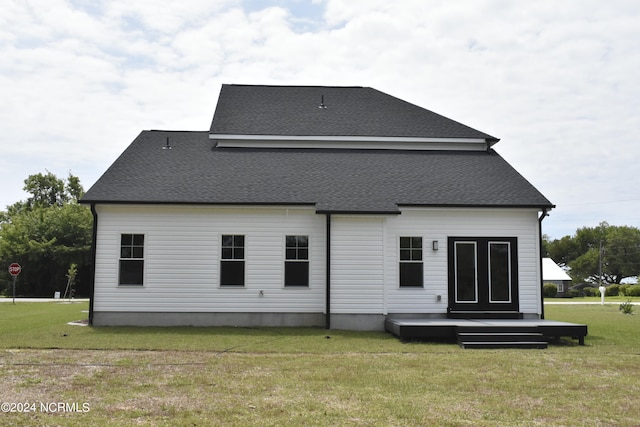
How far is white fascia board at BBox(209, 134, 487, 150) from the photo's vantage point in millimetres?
20906

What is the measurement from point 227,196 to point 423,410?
11.3 meters

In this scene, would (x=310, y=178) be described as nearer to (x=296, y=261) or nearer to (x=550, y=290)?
(x=296, y=261)

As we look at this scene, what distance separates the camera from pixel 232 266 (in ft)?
58.2

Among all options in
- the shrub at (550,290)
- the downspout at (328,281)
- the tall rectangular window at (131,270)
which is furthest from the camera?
the shrub at (550,290)

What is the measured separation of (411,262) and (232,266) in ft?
17.6

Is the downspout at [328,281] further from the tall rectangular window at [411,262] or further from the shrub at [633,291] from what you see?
the shrub at [633,291]

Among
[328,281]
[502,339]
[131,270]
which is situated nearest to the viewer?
[502,339]

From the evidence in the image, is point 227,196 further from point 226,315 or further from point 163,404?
point 163,404

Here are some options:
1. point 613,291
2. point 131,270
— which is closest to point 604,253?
point 613,291

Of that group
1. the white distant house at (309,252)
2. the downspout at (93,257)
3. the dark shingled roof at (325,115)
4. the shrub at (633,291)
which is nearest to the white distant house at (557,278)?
the shrub at (633,291)

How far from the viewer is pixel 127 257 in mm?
17688

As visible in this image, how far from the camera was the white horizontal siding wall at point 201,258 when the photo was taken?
17.5 m

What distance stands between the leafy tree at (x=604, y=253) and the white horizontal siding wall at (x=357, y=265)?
8516 centimetres

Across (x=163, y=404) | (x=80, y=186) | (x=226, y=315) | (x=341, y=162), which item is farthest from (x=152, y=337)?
(x=80, y=186)
